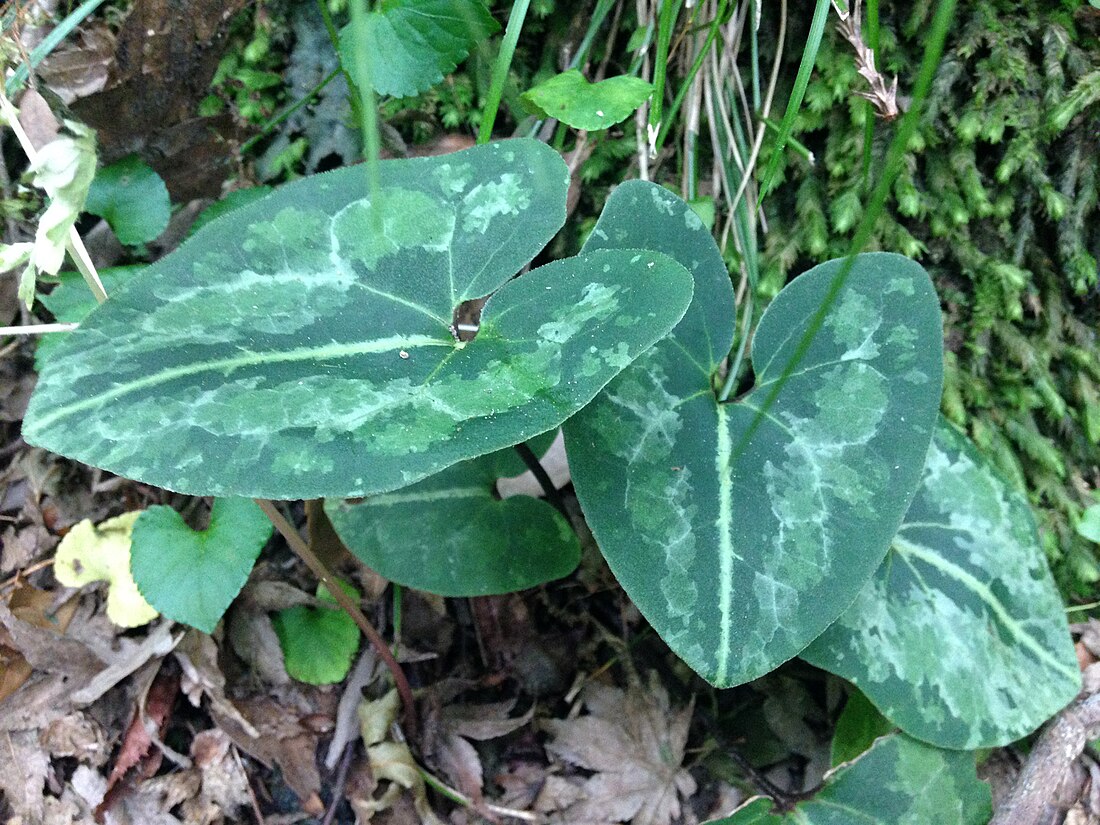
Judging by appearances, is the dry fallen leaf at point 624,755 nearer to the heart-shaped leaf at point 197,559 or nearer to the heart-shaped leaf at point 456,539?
the heart-shaped leaf at point 456,539

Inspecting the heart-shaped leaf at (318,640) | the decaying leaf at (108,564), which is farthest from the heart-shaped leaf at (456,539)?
the decaying leaf at (108,564)

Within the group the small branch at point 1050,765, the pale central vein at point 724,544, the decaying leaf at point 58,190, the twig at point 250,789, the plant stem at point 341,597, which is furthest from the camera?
the twig at point 250,789

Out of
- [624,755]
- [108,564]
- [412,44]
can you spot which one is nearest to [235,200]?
[412,44]

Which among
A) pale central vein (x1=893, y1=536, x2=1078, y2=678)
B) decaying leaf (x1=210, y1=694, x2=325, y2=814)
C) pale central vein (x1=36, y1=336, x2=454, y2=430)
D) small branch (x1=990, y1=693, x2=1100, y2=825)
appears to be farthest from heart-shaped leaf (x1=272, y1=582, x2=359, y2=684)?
small branch (x1=990, y1=693, x2=1100, y2=825)

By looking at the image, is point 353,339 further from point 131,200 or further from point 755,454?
point 131,200

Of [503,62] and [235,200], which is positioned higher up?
[503,62]

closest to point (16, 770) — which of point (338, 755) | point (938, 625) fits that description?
point (338, 755)

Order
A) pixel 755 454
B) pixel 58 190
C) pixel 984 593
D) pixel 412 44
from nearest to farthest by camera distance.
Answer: pixel 58 190, pixel 755 454, pixel 984 593, pixel 412 44
